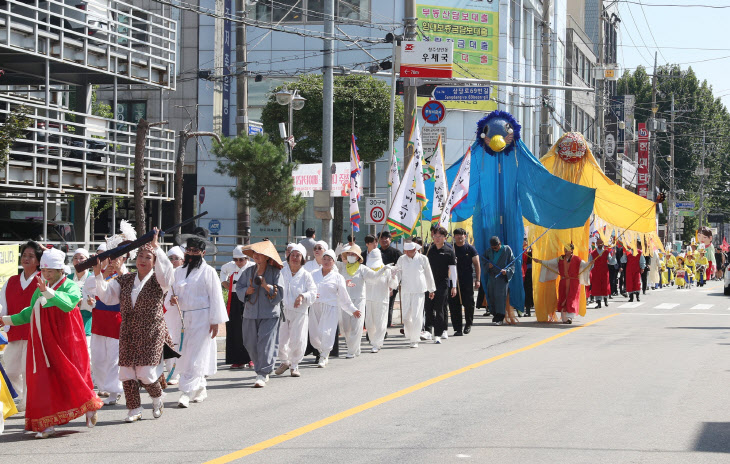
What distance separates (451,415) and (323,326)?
468 cm

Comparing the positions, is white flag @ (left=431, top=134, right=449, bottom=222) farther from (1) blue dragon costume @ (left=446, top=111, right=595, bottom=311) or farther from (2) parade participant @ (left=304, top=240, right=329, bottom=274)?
(2) parade participant @ (left=304, top=240, right=329, bottom=274)

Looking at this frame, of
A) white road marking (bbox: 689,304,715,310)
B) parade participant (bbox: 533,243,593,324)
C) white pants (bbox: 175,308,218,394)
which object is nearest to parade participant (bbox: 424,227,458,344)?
parade participant (bbox: 533,243,593,324)

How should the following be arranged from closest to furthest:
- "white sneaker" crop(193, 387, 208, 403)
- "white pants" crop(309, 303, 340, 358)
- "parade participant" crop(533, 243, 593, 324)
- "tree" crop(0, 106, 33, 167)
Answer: "white sneaker" crop(193, 387, 208, 403)
"white pants" crop(309, 303, 340, 358)
"tree" crop(0, 106, 33, 167)
"parade participant" crop(533, 243, 593, 324)

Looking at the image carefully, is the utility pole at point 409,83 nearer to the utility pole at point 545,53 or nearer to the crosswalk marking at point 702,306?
the crosswalk marking at point 702,306

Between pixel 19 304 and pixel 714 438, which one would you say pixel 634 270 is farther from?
pixel 19 304

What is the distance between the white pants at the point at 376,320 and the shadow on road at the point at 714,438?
721 centimetres

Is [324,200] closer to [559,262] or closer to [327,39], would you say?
[327,39]

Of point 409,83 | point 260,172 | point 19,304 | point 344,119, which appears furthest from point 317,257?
point 344,119

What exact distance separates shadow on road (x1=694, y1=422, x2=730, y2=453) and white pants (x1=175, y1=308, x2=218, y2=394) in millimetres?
4885

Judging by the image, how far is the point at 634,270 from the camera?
2977cm

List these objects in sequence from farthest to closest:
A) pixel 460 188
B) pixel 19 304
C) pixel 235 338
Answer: pixel 460 188
pixel 235 338
pixel 19 304

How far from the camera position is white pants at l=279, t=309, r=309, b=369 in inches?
491

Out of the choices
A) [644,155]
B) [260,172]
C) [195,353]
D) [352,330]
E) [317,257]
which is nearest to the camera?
[195,353]

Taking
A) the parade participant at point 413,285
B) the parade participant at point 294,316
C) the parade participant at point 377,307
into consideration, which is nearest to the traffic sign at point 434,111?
the parade participant at point 413,285
